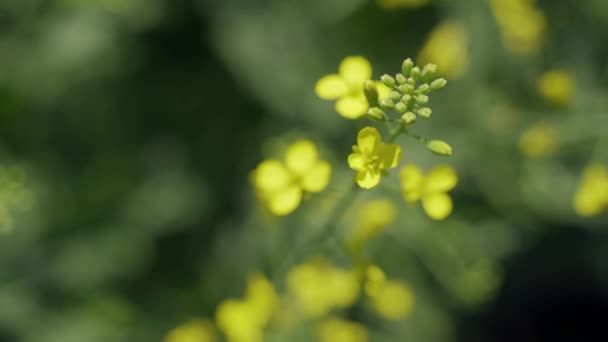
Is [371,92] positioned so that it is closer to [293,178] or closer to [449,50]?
[293,178]

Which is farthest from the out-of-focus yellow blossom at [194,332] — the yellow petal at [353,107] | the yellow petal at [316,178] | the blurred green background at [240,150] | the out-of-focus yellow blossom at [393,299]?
the yellow petal at [353,107]

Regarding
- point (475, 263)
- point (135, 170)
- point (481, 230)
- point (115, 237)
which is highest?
point (135, 170)

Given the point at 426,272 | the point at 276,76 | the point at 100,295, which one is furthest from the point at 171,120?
the point at 426,272

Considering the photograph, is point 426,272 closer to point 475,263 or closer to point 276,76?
point 475,263

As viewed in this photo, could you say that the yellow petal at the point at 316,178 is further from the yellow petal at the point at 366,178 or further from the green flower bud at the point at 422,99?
the green flower bud at the point at 422,99

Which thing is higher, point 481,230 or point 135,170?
point 135,170

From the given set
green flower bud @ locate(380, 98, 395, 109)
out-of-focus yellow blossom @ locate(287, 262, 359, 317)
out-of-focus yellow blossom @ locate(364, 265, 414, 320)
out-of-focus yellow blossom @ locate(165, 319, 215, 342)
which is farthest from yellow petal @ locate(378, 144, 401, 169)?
out-of-focus yellow blossom @ locate(165, 319, 215, 342)
